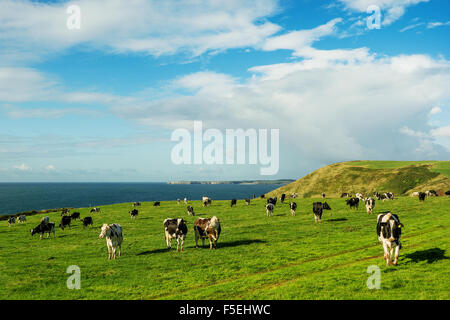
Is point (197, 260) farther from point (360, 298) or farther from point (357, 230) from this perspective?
point (357, 230)

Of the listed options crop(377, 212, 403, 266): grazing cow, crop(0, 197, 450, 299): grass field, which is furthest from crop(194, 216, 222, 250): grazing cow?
crop(377, 212, 403, 266): grazing cow

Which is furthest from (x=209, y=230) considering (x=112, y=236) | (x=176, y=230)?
(x=112, y=236)

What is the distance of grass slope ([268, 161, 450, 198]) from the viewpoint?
8906 centimetres

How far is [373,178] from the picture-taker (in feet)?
339

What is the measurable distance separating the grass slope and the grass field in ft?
228

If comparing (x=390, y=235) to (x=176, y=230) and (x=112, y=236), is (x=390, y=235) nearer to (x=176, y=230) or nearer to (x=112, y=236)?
(x=176, y=230)

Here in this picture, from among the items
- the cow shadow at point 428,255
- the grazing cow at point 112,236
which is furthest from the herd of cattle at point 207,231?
the cow shadow at point 428,255

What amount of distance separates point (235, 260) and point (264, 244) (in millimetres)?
5554

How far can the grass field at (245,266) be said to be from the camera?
14.1m

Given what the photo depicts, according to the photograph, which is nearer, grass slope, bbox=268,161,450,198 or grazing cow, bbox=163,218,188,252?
grazing cow, bbox=163,218,188,252

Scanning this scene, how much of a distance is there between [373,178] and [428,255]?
94.7 metres

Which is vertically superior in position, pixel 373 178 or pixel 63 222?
pixel 373 178

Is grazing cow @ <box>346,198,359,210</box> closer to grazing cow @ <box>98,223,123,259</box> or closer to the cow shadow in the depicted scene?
the cow shadow
